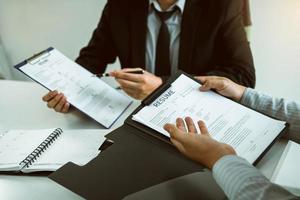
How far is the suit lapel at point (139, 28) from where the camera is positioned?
1316 millimetres

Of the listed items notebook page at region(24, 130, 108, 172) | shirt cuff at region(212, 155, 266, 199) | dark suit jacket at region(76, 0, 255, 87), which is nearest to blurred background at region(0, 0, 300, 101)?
dark suit jacket at region(76, 0, 255, 87)

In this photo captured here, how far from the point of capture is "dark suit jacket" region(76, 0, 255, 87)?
4.10ft

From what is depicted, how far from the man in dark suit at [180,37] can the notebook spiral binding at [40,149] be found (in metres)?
0.40

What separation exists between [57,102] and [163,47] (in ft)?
1.51

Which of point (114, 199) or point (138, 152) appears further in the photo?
point (138, 152)

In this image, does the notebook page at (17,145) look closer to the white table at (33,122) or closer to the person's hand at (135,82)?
the white table at (33,122)

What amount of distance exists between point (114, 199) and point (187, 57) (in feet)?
2.43

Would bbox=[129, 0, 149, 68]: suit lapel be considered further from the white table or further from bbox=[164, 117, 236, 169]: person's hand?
bbox=[164, 117, 236, 169]: person's hand

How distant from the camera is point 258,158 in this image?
30.7 inches

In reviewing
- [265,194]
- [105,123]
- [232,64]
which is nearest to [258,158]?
[265,194]

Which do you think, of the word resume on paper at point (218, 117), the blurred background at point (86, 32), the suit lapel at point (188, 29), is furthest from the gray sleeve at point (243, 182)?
the blurred background at point (86, 32)

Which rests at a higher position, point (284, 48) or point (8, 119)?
point (8, 119)

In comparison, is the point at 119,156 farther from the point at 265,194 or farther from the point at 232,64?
the point at 232,64

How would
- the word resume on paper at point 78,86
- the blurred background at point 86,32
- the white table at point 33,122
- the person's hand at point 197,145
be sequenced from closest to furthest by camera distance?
the person's hand at point 197,145, the white table at point 33,122, the word resume on paper at point 78,86, the blurred background at point 86,32
